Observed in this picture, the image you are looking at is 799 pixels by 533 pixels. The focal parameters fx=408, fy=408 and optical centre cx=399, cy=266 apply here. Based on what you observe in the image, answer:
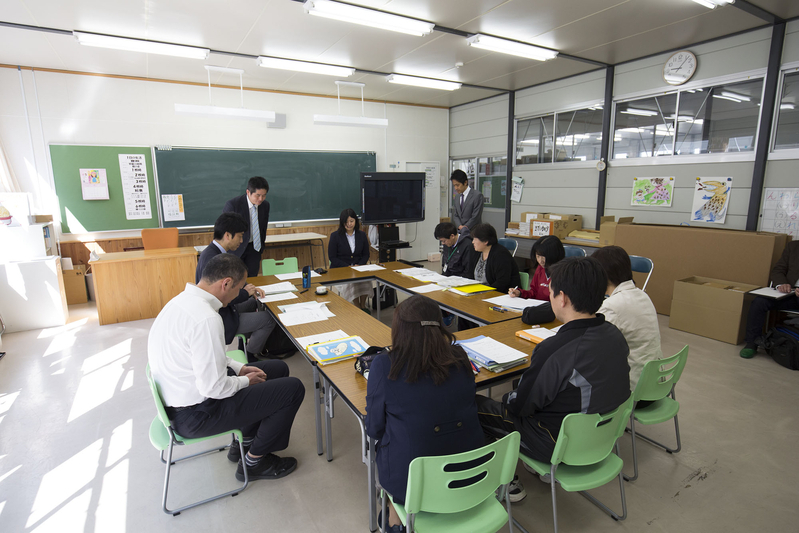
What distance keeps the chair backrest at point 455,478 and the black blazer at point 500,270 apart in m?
2.13

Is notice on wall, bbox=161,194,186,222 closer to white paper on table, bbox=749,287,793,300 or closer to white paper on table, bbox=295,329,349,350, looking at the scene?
white paper on table, bbox=295,329,349,350

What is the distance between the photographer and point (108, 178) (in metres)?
5.52

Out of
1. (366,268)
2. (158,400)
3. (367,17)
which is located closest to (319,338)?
(158,400)

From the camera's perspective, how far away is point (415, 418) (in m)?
1.39

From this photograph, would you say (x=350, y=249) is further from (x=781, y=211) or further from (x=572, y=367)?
(x=781, y=211)

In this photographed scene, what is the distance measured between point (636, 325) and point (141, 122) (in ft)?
21.0

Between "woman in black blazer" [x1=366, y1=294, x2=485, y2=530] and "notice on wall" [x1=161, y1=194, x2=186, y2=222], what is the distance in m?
5.62

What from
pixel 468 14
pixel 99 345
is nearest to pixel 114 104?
pixel 99 345

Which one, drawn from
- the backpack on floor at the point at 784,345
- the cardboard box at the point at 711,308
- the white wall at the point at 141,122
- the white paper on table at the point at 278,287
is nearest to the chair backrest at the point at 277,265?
the white paper on table at the point at 278,287

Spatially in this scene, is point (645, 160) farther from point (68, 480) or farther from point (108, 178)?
point (108, 178)

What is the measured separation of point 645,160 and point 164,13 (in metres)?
5.38

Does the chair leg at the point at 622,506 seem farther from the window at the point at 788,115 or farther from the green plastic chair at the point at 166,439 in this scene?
the window at the point at 788,115

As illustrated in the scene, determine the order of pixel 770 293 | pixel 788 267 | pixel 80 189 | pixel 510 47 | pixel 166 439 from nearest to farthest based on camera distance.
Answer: pixel 166 439, pixel 770 293, pixel 788 267, pixel 510 47, pixel 80 189

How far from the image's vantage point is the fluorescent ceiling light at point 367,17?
3346mm
